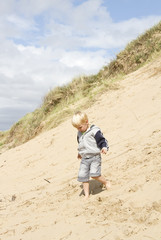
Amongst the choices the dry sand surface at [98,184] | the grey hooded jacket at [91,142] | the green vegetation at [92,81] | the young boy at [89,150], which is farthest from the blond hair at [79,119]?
the green vegetation at [92,81]

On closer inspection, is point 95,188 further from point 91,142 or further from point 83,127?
point 83,127

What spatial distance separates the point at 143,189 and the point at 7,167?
4.88 m

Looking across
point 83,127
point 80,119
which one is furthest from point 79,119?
point 83,127

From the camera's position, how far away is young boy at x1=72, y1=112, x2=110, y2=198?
397 centimetres

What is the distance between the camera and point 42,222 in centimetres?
335

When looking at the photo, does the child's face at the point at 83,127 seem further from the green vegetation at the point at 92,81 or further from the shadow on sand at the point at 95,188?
the green vegetation at the point at 92,81

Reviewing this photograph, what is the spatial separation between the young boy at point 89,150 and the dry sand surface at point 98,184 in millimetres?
248

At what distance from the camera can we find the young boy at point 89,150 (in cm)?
397

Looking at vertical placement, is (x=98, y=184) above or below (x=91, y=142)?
below

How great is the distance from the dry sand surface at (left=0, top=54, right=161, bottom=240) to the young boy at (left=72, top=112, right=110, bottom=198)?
0.25 m

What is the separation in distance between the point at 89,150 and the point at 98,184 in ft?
2.18

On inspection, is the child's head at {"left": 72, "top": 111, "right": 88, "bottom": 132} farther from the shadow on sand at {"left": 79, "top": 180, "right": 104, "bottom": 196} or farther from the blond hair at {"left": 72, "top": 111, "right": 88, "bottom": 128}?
the shadow on sand at {"left": 79, "top": 180, "right": 104, "bottom": 196}

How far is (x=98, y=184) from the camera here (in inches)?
173

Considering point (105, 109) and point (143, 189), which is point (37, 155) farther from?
point (143, 189)
